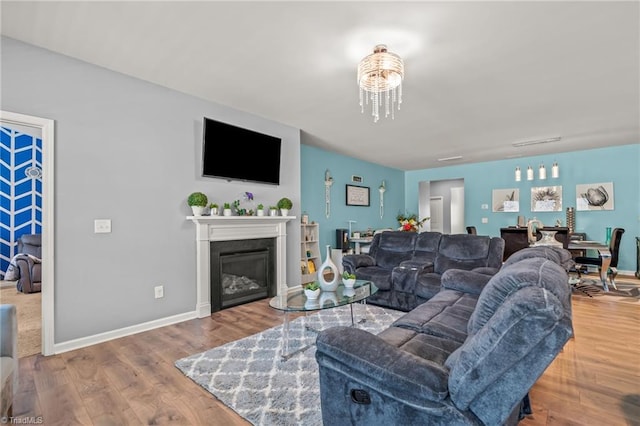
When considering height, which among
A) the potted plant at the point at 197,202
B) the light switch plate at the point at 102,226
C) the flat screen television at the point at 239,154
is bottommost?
the light switch plate at the point at 102,226

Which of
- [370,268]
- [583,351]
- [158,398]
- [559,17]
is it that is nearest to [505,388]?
[158,398]

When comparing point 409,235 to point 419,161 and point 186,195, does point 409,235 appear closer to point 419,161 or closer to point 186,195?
point 186,195

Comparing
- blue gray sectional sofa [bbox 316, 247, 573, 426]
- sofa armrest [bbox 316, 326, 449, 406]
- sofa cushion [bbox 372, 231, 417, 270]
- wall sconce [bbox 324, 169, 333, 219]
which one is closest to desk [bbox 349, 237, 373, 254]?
wall sconce [bbox 324, 169, 333, 219]

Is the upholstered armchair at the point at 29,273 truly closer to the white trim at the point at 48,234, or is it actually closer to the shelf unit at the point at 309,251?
the white trim at the point at 48,234

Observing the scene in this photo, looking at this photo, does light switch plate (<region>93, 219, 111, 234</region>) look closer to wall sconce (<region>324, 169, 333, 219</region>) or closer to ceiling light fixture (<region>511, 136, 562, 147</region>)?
wall sconce (<region>324, 169, 333, 219</region>)

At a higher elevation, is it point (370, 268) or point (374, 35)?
point (374, 35)

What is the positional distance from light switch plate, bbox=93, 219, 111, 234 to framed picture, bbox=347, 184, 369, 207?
15.7 ft

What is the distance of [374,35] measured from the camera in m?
2.43

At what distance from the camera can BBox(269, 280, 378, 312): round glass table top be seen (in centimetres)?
246

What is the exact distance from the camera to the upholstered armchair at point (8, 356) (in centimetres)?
158

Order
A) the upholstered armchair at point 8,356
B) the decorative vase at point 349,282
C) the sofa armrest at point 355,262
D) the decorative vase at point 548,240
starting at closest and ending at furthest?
the upholstered armchair at point 8,356 → the decorative vase at point 349,282 → the sofa armrest at point 355,262 → the decorative vase at point 548,240

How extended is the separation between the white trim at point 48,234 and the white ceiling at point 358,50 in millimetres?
755

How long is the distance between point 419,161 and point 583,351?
5541mm
